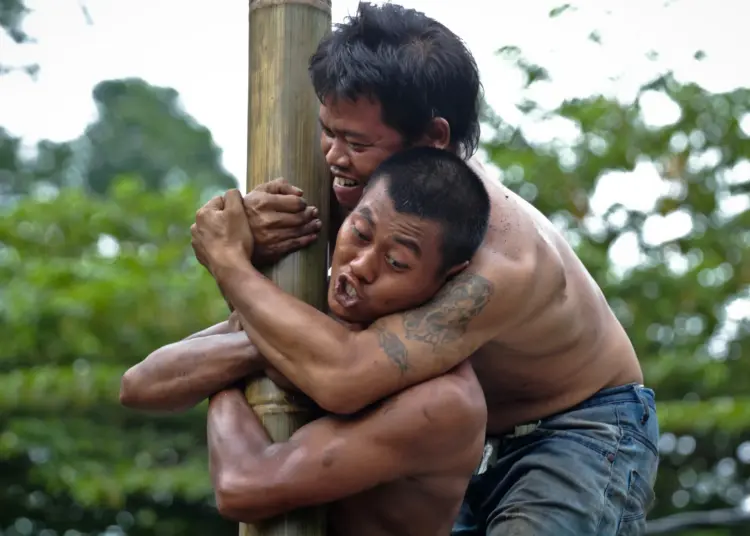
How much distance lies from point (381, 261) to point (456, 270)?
241mm

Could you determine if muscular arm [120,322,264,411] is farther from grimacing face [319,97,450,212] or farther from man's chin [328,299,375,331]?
grimacing face [319,97,450,212]

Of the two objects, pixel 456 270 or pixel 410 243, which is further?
pixel 456 270

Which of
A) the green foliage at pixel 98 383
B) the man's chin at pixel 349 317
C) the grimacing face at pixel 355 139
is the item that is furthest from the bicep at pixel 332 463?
the green foliage at pixel 98 383

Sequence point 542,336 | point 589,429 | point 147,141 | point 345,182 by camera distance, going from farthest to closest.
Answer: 1. point 147,141
2. point 589,429
3. point 542,336
4. point 345,182

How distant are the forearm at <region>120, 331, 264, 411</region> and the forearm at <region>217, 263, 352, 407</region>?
12cm

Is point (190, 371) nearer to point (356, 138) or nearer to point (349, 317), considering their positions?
point (349, 317)

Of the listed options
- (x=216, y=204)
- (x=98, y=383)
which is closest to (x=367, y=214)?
(x=216, y=204)

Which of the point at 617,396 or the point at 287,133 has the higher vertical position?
the point at 287,133

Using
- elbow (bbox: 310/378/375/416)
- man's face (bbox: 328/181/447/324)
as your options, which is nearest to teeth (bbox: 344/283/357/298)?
man's face (bbox: 328/181/447/324)

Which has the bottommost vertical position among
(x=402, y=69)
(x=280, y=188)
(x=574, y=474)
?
(x=574, y=474)

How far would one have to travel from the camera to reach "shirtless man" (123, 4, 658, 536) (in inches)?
138

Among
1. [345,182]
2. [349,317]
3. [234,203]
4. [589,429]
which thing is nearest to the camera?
[349,317]

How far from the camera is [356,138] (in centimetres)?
371

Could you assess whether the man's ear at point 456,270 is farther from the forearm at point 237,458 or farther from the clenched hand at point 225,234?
the forearm at point 237,458
